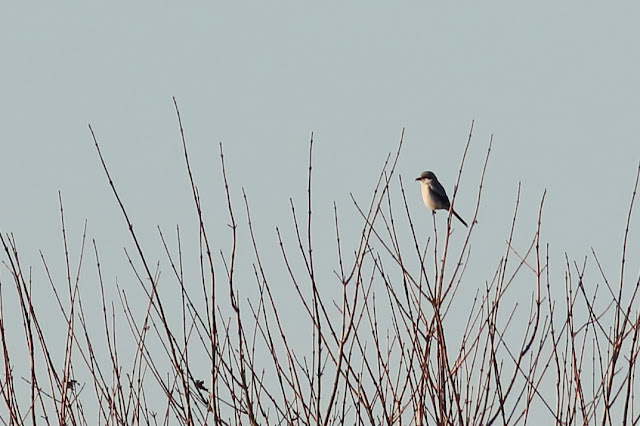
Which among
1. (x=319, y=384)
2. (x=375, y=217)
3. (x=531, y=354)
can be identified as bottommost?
(x=319, y=384)

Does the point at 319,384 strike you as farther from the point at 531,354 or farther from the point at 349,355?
the point at 531,354

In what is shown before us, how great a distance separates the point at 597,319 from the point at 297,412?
1494mm

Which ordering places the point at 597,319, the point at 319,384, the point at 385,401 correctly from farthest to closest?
the point at 597,319, the point at 385,401, the point at 319,384

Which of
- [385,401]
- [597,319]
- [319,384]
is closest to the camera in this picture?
[319,384]

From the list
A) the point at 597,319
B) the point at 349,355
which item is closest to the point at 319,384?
the point at 349,355

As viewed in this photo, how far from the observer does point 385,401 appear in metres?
5.30

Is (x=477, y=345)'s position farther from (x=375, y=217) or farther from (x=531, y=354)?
(x=375, y=217)

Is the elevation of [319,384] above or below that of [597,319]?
below

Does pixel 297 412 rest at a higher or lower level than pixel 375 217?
lower

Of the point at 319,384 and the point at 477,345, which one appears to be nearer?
the point at 319,384

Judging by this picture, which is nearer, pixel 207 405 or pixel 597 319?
pixel 207 405

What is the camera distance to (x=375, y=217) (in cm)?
532

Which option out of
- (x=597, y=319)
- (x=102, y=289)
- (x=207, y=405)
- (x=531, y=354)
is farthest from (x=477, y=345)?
(x=102, y=289)

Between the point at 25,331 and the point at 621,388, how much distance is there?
2.52m
